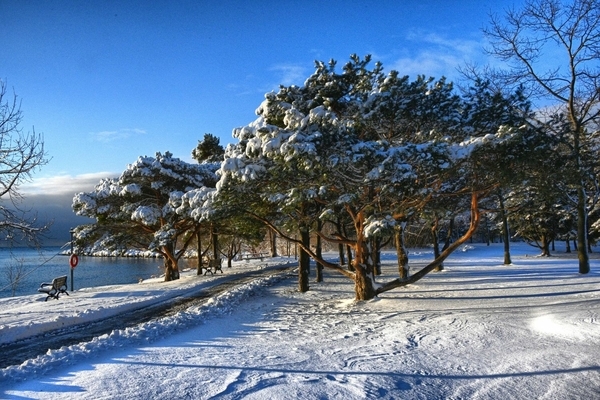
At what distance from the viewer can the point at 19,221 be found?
11.8m

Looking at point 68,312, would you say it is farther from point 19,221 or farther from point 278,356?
point 278,356

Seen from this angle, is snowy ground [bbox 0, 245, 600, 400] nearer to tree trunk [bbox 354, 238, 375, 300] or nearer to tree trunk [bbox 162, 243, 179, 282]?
tree trunk [bbox 354, 238, 375, 300]

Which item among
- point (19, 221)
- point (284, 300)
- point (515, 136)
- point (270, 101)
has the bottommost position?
point (284, 300)

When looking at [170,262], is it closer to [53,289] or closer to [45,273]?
[53,289]

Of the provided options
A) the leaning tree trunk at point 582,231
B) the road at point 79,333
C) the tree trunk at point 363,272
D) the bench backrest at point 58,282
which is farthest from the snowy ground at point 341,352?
the leaning tree trunk at point 582,231

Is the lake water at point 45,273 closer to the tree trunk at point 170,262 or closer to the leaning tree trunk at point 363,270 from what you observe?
the tree trunk at point 170,262

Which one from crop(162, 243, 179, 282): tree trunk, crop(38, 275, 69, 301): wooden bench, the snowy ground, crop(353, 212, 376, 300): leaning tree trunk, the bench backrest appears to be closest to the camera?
the snowy ground

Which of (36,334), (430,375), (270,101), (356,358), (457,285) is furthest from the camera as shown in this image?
(457,285)

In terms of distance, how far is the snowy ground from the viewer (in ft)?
18.6

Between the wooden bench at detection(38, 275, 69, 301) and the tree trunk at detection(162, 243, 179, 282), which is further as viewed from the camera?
the tree trunk at detection(162, 243, 179, 282)

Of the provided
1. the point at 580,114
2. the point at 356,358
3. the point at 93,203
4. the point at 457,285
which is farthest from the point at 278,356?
the point at 93,203

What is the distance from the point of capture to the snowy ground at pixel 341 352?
567 cm

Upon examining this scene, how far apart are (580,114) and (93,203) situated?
79.3 feet

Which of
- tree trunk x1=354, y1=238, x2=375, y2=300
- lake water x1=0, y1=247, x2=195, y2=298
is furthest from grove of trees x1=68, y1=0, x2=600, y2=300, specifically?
lake water x1=0, y1=247, x2=195, y2=298
